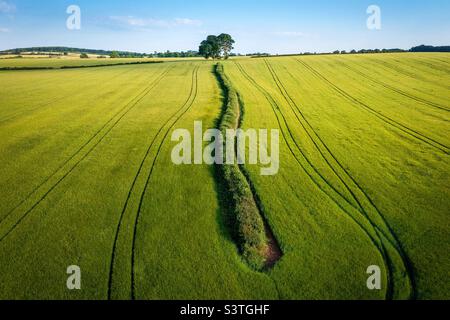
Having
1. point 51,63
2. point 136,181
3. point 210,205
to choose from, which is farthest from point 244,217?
point 51,63

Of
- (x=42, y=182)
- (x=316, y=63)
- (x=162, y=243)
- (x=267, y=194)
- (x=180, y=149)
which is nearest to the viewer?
(x=162, y=243)

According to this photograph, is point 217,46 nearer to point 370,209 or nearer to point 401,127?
point 401,127

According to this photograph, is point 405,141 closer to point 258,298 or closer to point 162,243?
point 258,298

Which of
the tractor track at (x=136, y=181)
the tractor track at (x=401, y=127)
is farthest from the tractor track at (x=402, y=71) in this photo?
the tractor track at (x=136, y=181)

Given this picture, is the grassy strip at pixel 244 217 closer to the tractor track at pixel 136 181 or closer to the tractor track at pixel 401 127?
the tractor track at pixel 136 181

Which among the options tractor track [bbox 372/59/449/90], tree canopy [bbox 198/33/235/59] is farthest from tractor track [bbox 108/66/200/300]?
tree canopy [bbox 198/33/235/59]

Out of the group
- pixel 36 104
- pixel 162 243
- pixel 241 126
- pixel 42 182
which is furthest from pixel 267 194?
pixel 36 104

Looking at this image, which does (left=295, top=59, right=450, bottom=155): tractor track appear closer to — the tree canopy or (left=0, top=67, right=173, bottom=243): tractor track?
(left=0, top=67, right=173, bottom=243): tractor track
